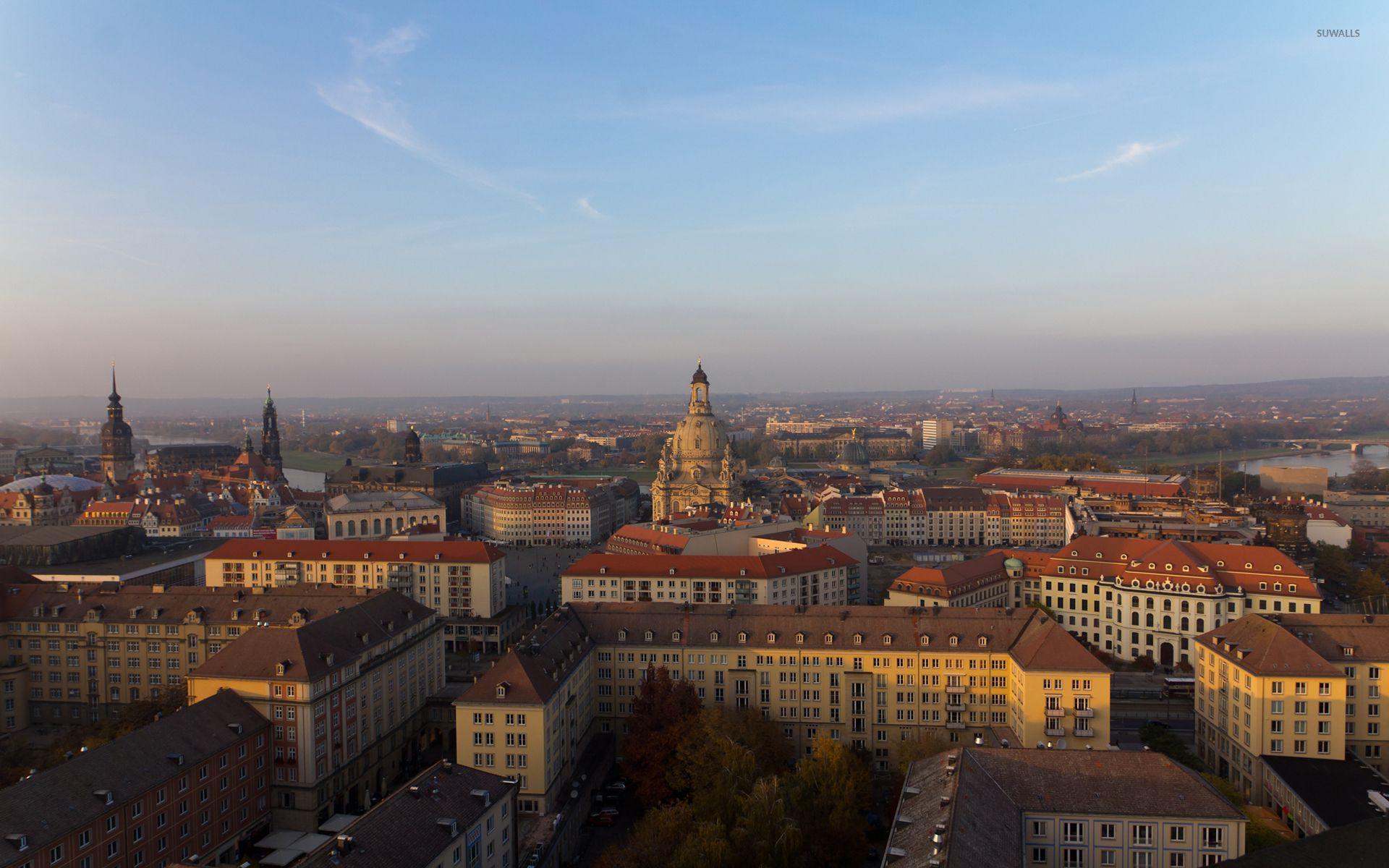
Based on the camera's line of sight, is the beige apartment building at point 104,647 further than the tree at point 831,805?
Yes

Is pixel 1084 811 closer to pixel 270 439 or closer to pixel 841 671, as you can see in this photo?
pixel 841 671

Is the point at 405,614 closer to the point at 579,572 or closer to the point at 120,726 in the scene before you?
the point at 120,726

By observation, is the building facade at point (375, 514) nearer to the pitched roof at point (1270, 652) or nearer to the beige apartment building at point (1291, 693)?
the beige apartment building at point (1291, 693)

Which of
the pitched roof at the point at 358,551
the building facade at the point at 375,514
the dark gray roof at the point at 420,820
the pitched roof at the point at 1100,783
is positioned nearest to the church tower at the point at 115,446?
the building facade at the point at 375,514

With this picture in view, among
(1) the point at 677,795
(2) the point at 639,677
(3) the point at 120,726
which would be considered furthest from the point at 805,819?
(3) the point at 120,726

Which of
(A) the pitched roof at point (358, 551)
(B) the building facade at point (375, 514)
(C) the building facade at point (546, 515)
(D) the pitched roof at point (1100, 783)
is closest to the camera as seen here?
(D) the pitched roof at point (1100, 783)

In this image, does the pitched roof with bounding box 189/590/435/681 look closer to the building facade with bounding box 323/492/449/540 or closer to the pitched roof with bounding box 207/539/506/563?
the pitched roof with bounding box 207/539/506/563
